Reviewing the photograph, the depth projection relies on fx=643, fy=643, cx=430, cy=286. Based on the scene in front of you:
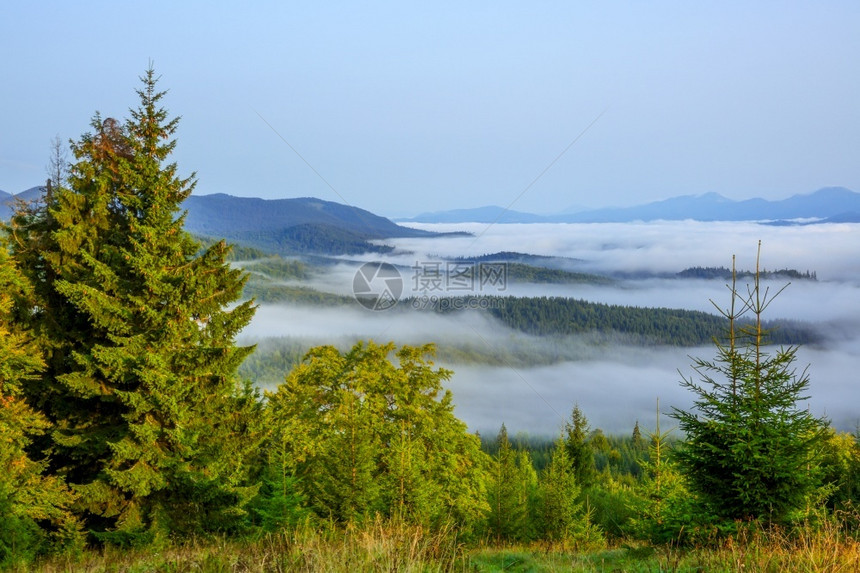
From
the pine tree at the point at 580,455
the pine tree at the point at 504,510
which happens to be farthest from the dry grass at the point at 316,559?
the pine tree at the point at 580,455

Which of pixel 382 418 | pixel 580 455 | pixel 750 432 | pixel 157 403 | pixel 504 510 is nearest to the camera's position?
pixel 750 432

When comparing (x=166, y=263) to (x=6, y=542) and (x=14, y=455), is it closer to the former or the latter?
(x=14, y=455)

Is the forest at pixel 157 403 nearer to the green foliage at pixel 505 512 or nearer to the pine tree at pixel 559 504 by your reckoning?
the pine tree at pixel 559 504

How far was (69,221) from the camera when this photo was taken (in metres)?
17.3

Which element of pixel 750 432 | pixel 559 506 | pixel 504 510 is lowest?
pixel 504 510

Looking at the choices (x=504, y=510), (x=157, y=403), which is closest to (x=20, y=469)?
(x=157, y=403)

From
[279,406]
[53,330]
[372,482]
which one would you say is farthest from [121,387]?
[279,406]

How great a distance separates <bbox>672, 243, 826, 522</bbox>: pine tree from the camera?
1135 centimetres

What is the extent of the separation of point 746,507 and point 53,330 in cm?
1713

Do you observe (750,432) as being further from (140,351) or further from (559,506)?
(559,506)

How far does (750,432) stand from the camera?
11.5 metres

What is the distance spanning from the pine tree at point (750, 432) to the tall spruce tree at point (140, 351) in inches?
433

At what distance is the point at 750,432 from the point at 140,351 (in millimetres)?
14070

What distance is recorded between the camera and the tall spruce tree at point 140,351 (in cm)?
1611
